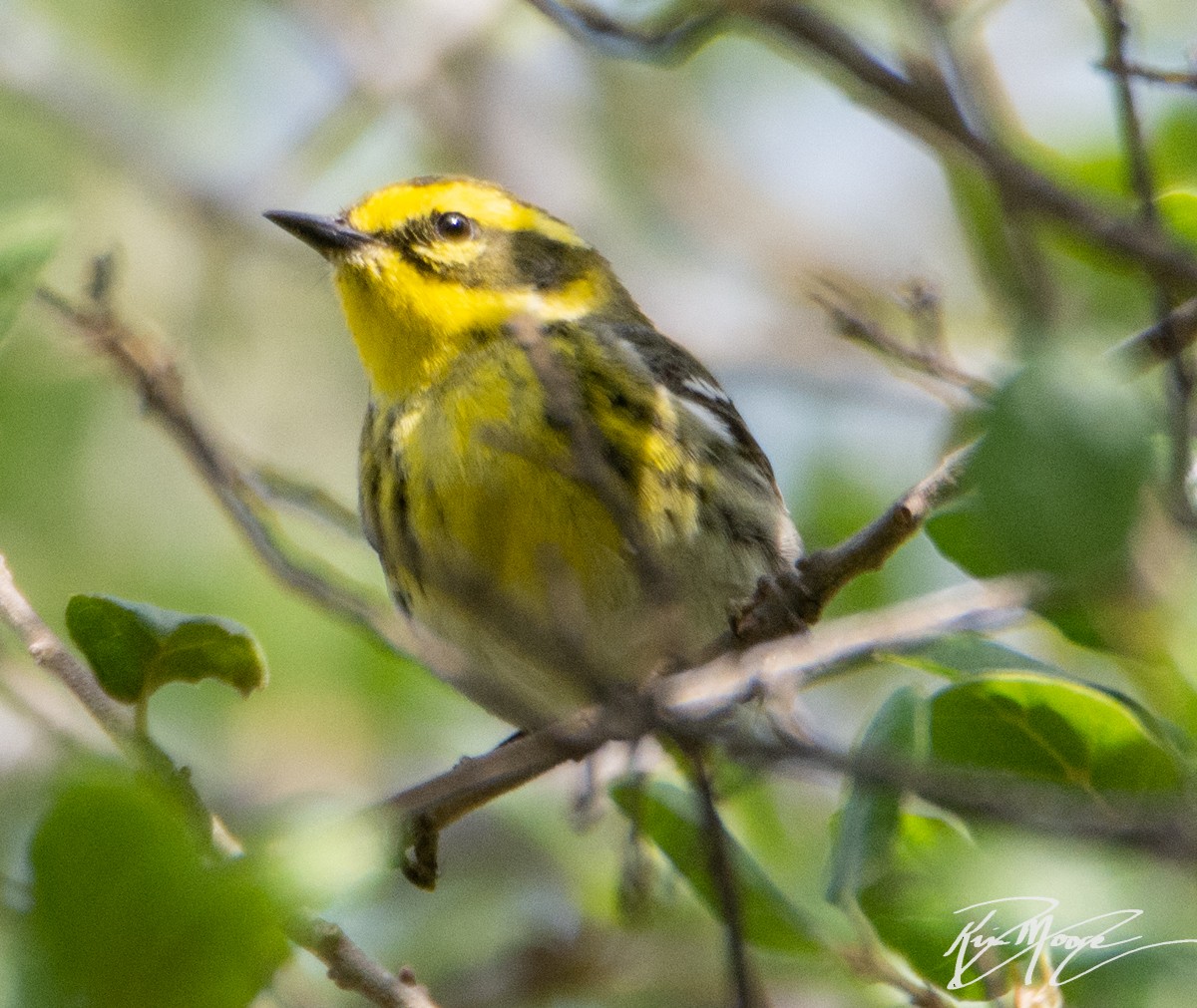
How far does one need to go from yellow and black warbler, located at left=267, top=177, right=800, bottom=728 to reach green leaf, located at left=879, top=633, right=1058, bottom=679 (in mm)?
658

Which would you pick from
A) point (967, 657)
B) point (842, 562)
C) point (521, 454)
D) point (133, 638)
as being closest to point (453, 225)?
point (521, 454)

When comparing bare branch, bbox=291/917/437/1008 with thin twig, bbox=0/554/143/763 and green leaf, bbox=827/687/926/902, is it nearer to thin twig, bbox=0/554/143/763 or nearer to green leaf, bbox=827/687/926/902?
thin twig, bbox=0/554/143/763

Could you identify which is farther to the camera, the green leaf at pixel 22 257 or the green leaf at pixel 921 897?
the green leaf at pixel 921 897

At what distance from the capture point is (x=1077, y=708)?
2.71m

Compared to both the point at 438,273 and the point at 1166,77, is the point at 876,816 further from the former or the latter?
the point at 438,273

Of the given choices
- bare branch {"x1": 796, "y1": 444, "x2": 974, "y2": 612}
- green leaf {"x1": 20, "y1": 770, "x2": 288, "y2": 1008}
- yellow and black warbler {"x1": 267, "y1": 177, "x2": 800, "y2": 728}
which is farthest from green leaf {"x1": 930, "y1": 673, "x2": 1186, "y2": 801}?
green leaf {"x1": 20, "y1": 770, "x2": 288, "y2": 1008}

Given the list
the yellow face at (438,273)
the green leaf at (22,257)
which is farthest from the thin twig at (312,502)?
the green leaf at (22,257)

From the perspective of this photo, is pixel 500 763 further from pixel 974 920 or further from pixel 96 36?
pixel 96 36

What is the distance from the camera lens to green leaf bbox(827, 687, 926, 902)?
8.77 feet

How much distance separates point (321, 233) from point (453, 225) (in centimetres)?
43

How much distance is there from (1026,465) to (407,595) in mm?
2830

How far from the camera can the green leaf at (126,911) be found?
1.94 m
